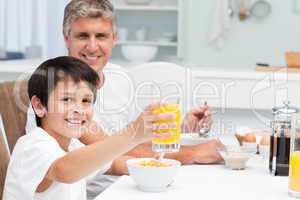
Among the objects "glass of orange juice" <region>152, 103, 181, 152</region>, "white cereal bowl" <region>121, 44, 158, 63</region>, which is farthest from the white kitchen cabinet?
"glass of orange juice" <region>152, 103, 181, 152</region>

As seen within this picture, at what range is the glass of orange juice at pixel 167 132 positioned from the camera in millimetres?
1150

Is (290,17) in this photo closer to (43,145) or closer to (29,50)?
(29,50)

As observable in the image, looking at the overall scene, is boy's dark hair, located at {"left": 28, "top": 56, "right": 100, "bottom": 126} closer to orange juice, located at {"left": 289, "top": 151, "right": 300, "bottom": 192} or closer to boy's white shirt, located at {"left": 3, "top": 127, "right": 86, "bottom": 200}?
boy's white shirt, located at {"left": 3, "top": 127, "right": 86, "bottom": 200}

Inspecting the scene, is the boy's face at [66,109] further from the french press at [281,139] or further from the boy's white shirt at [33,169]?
the french press at [281,139]

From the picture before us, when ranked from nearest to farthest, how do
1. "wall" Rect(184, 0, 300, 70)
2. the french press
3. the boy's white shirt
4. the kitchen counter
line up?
the boy's white shirt
the french press
the kitchen counter
"wall" Rect(184, 0, 300, 70)

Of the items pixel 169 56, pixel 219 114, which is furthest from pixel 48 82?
pixel 169 56

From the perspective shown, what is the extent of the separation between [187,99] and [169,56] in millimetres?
1825

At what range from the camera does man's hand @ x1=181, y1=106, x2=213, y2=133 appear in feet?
6.22

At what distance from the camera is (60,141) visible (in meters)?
1.47

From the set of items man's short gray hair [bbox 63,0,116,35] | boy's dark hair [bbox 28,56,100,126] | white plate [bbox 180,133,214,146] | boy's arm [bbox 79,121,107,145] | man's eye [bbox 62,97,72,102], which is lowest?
white plate [bbox 180,133,214,146]

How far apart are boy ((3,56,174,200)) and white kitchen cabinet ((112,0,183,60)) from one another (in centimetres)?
291

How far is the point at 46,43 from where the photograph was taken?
151 inches

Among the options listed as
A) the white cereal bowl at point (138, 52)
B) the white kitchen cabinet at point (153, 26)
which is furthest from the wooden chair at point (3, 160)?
the white kitchen cabinet at point (153, 26)

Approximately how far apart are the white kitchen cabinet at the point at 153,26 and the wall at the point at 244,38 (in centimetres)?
11
